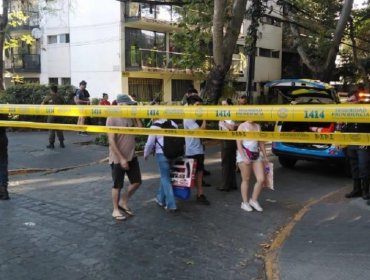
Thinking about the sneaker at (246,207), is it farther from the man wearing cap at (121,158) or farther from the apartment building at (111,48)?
the apartment building at (111,48)

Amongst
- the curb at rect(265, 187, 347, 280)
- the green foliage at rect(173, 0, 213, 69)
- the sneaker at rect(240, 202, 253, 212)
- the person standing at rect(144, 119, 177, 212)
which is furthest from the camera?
the green foliage at rect(173, 0, 213, 69)

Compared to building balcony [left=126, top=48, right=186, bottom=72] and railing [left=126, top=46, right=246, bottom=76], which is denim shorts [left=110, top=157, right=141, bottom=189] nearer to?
railing [left=126, top=46, right=246, bottom=76]

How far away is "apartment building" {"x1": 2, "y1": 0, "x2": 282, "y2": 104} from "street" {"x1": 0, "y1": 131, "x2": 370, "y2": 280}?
17848 millimetres

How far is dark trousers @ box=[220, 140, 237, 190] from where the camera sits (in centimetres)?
861

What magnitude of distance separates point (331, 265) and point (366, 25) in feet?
90.6

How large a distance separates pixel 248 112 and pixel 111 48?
2434 centimetres

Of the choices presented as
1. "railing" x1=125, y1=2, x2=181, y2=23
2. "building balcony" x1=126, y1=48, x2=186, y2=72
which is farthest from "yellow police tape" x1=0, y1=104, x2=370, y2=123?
"building balcony" x1=126, y1=48, x2=186, y2=72

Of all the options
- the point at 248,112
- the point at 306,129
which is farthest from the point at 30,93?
the point at 248,112

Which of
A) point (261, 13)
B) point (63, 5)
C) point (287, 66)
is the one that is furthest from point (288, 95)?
point (287, 66)

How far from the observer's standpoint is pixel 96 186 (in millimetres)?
8898

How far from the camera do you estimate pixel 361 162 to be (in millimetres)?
8008

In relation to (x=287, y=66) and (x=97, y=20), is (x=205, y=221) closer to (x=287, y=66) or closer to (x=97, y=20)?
(x=97, y=20)

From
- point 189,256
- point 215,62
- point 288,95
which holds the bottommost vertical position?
point 189,256

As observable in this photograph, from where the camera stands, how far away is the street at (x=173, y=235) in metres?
5.05
